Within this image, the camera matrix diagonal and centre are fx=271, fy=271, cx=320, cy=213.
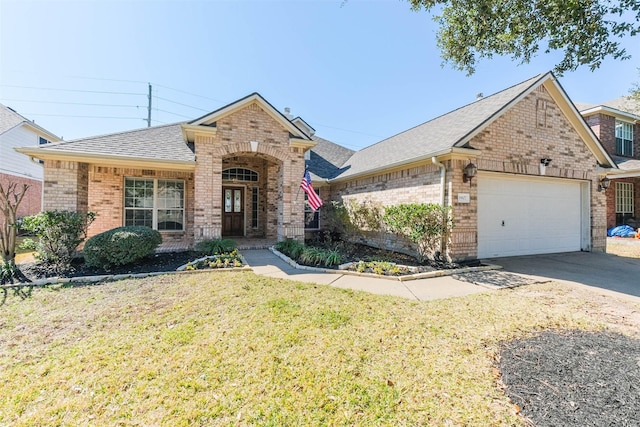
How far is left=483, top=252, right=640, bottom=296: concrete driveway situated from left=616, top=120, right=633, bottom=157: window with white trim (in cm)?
1073

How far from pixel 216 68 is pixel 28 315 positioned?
1385 cm

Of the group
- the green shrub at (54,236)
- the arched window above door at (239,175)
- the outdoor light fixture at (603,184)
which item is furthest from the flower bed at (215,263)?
the outdoor light fixture at (603,184)

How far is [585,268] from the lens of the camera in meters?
7.43

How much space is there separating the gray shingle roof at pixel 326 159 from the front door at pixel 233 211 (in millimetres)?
3712

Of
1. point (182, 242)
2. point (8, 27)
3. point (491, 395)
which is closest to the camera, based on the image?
point (491, 395)

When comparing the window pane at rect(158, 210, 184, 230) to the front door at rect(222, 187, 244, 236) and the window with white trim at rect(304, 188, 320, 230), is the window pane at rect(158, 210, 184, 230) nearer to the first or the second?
the front door at rect(222, 187, 244, 236)

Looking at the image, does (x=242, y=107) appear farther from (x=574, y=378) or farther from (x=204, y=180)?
(x=574, y=378)

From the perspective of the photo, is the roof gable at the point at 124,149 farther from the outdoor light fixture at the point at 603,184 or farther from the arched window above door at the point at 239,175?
the outdoor light fixture at the point at 603,184

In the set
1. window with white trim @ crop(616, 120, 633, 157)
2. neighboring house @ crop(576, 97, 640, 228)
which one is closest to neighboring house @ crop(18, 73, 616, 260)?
neighboring house @ crop(576, 97, 640, 228)

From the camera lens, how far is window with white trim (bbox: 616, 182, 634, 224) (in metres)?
15.6

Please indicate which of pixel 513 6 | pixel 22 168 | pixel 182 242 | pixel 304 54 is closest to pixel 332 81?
pixel 304 54

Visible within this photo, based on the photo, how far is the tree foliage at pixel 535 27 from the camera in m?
5.57

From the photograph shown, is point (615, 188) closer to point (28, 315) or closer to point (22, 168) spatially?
point (28, 315)

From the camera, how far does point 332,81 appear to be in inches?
636
